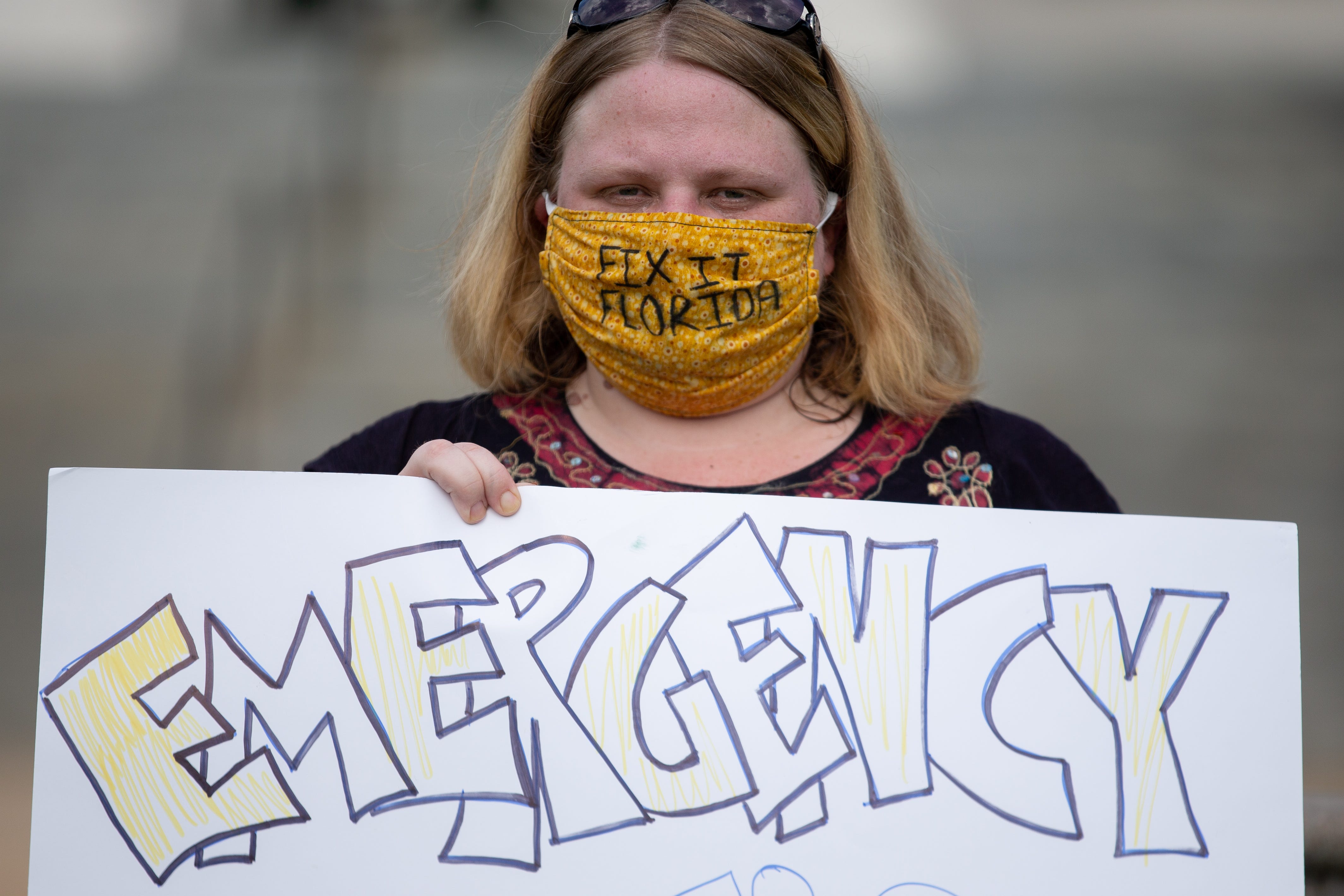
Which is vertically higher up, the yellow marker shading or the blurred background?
the blurred background

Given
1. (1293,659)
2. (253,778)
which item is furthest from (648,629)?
(1293,659)

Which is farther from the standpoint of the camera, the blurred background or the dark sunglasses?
the blurred background

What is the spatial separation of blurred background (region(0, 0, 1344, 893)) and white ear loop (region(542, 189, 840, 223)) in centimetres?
260

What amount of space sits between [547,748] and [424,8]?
12.4 ft

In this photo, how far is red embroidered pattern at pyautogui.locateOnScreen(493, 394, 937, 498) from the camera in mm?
1504

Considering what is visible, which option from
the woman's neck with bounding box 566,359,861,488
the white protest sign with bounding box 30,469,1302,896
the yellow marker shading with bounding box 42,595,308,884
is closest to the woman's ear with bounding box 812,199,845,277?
the woman's neck with bounding box 566,359,861,488

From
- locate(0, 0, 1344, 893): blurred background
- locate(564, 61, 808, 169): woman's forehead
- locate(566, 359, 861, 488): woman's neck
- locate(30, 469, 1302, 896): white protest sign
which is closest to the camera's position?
locate(30, 469, 1302, 896): white protest sign

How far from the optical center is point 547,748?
Result: 1.23m

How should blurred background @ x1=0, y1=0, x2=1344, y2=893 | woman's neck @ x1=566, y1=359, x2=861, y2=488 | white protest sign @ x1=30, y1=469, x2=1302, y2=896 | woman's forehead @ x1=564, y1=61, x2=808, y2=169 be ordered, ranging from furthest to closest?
blurred background @ x1=0, y1=0, x2=1344, y2=893 → woman's neck @ x1=566, y1=359, x2=861, y2=488 → woman's forehead @ x1=564, y1=61, x2=808, y2=169 → white protest sign @ x1=30, y1=469, x2=1302, y2=896

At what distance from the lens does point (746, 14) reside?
1.51 m

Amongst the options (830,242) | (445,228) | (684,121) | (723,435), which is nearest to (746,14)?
(684,121)

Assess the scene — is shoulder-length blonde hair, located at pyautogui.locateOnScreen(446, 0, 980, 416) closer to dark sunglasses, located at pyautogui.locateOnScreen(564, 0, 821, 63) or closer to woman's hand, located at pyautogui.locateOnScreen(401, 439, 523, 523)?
dark sunglasses, located at pyautogui.locateOnScreen(564, 0, 821, 63)

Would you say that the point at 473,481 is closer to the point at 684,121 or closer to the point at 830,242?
the point at 684,121

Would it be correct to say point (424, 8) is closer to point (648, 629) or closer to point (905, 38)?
point (905, 38)
